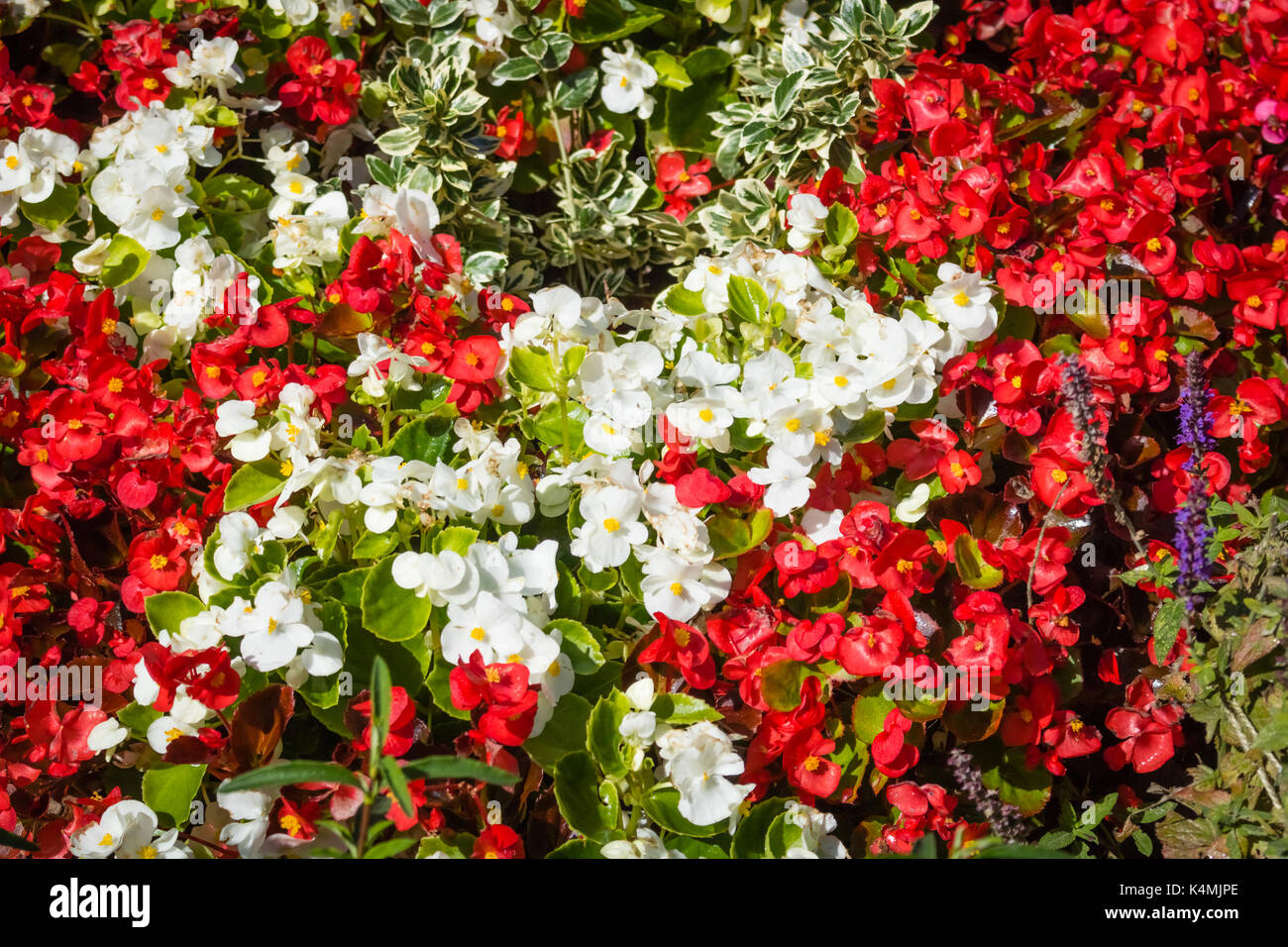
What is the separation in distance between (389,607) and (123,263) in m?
0.91

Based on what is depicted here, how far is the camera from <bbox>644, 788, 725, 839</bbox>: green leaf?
4.29 feet

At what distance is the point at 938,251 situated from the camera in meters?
1.63

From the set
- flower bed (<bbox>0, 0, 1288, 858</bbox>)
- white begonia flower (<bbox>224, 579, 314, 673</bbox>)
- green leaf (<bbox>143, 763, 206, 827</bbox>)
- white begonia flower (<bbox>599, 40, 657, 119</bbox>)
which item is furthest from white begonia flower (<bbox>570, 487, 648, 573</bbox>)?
white begonia flower (<bbox>599, 40, 657, 119</bbox>)

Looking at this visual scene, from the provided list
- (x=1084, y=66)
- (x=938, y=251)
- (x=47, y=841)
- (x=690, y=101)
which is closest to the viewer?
(x=47, y=841)

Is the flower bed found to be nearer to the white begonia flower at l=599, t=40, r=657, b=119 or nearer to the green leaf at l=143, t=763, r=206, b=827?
the green leaf at l=143, t=763, r=206, b=827

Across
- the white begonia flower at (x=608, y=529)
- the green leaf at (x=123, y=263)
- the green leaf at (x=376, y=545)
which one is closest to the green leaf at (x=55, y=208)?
the green leaf at (x=123, y=263)

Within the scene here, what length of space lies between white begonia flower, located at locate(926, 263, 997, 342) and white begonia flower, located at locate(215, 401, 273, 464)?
106 cm

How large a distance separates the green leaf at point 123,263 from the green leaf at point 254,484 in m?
0.51

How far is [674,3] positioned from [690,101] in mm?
246

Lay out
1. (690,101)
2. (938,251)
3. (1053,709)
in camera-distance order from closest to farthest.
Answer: (1053,709) → (938,251) → (690,101)

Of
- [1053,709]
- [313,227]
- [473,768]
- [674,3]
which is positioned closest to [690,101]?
[674,3]

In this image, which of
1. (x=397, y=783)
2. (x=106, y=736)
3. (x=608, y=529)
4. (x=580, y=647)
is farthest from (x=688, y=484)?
(x=106, y=736)

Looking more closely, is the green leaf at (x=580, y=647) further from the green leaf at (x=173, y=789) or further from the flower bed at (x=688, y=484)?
the green leaf at (x=173, y=789)
